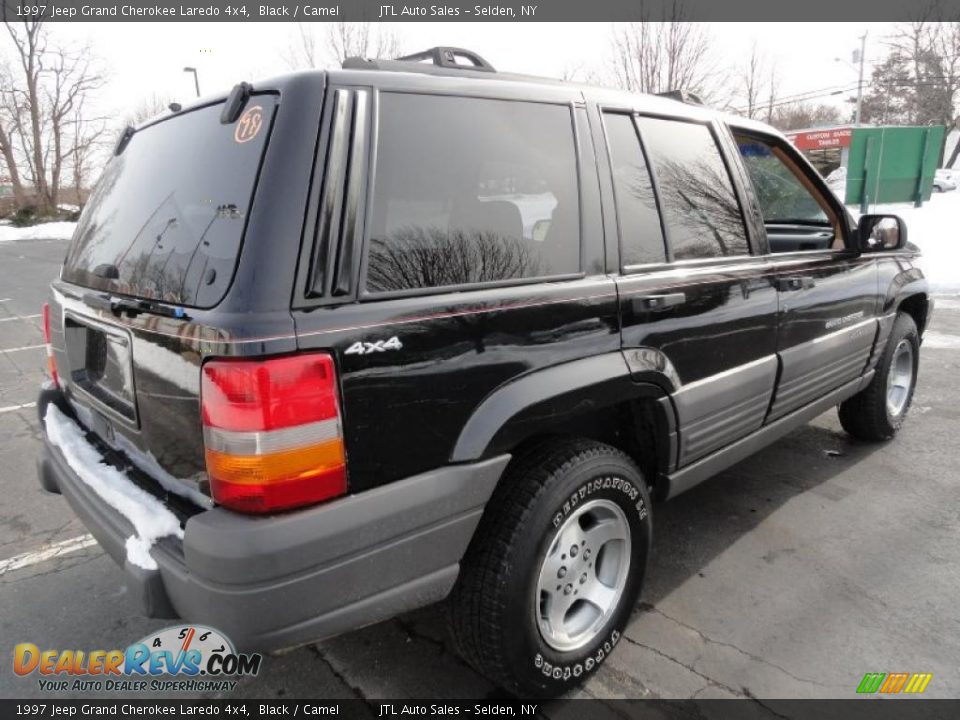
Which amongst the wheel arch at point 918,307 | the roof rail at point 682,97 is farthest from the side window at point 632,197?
the wheel arch at point 918,307

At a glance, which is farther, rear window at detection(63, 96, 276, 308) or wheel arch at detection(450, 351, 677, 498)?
wheel arch at detection(450, 351, 677, 498)

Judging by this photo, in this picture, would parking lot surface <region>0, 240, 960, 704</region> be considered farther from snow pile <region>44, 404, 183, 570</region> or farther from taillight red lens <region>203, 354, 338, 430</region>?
taillight red lens <region>203, 354, 338, 430</region>

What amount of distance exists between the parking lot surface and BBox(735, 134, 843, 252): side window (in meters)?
1.43

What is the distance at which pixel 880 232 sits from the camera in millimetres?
3627

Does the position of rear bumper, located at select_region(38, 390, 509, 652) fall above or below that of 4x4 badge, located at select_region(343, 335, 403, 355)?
below

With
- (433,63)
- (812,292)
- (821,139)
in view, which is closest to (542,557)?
(433,63)

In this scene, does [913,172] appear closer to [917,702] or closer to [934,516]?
[934,516]

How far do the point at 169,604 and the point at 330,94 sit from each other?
4.72ft

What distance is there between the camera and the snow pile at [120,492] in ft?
5.77

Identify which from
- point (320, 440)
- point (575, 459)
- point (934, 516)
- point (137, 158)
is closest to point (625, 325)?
point (575, 459)

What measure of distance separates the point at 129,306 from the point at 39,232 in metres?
36.7

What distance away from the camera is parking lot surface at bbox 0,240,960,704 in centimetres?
229

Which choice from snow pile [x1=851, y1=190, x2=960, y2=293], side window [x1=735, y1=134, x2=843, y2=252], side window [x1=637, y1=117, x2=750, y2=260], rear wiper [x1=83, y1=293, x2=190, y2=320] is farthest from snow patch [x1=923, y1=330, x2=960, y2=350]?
rear wiper [x1=83, y1=293, x2=190, y2=320]

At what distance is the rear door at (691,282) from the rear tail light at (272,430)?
116 cm
